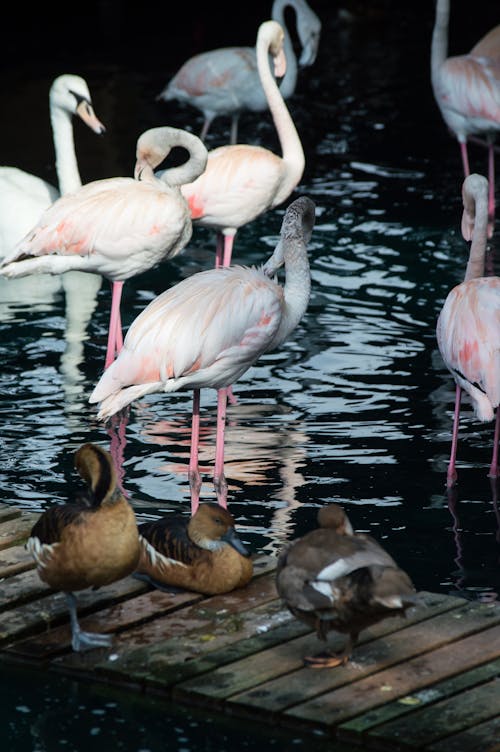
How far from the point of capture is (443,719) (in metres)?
4.46

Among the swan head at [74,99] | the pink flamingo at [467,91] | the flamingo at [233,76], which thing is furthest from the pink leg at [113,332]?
the flamingo at [233,76]

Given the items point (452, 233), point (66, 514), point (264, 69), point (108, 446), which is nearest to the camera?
point (66, 514)

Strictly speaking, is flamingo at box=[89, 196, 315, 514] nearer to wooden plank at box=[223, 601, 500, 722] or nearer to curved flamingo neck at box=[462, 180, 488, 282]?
curved flamingo neck at box=[462, 180, 488, 282]

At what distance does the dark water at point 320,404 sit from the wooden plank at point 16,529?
0.50 meters

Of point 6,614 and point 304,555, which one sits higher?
point 304,555

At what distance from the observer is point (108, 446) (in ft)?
24.2

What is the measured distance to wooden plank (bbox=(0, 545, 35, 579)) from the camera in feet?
18.4

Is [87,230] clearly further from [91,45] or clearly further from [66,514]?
[91,45]

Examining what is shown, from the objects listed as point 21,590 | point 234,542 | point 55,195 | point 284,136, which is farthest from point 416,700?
point 55,195

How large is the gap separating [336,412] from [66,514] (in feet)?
10.1

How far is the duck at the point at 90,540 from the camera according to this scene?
4855 millimetres

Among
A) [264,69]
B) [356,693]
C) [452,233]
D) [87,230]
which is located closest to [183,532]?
[356,693]

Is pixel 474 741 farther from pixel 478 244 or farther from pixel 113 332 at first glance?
pixel 113 332

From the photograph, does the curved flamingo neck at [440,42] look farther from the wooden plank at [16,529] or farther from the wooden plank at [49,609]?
the wooden plank at [49,609]
